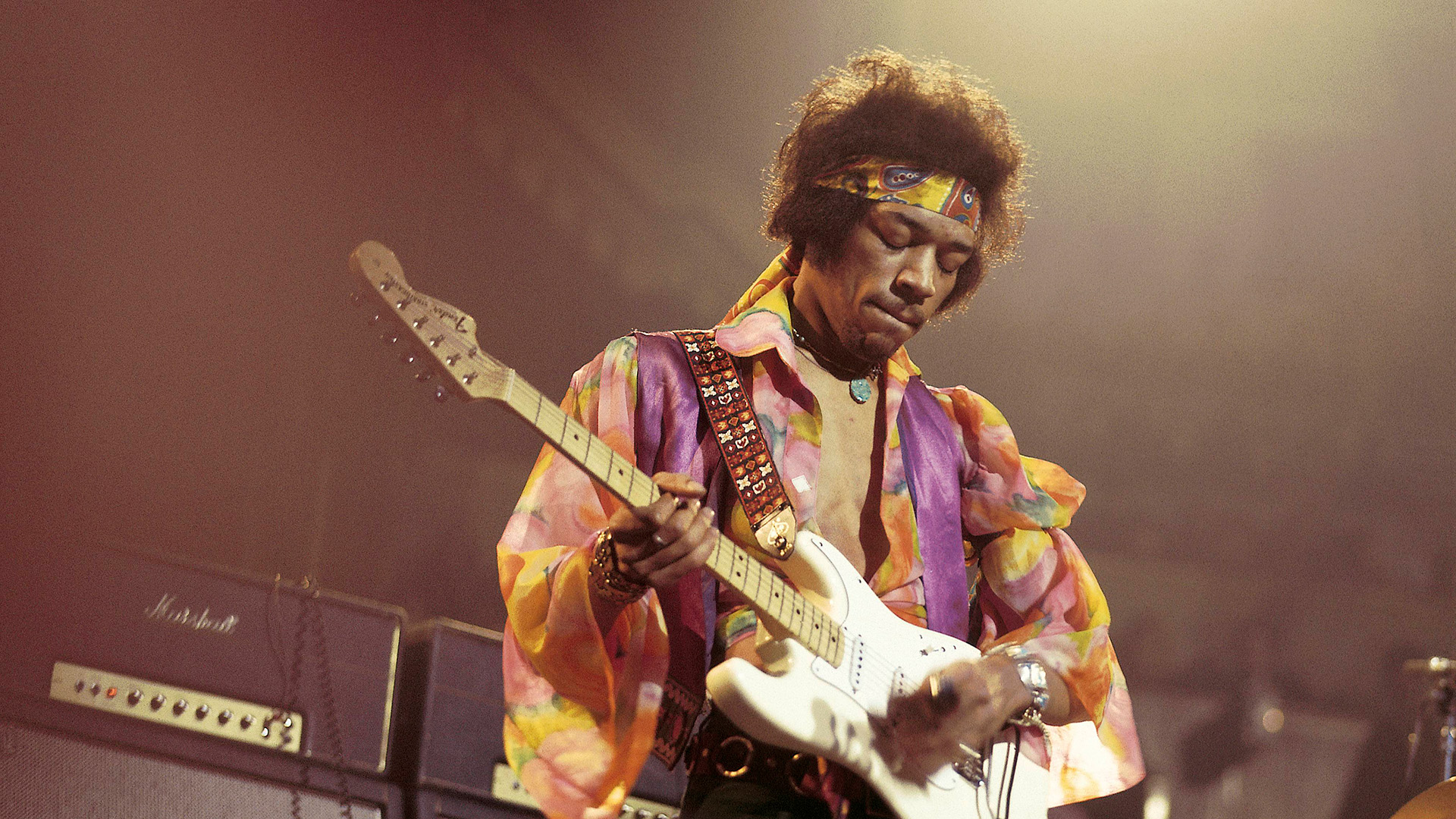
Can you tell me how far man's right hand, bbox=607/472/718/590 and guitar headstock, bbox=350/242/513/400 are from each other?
21cm

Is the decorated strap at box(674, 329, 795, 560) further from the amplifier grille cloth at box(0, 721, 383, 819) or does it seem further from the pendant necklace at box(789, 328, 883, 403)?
the amplifier grille cloth at box(0, 721, 383, 819)

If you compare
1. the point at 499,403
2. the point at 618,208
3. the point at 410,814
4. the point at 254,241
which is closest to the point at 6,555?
the point at 410,814

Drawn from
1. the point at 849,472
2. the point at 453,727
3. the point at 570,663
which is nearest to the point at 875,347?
the point at 849,472

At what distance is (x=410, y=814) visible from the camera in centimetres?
206

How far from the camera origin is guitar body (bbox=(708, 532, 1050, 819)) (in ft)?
4.37

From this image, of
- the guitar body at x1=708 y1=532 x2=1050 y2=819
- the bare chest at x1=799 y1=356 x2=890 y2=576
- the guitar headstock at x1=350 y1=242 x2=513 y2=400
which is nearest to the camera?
the guitar headstock at x1=350 y1=242 x2=513 y2=400

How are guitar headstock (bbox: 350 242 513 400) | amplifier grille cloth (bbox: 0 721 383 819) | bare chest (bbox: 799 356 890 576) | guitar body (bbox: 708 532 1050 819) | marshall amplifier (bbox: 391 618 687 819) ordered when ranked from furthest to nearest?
1. marshall amplifier (bbox: 391 618 687 819)
2. bare chest (bbox: 799 356 890 576)
3. amplifier grille cloth (bbox: 0 721 383 819)
4. guitar body (bbox: 708 532 1050 819)
5. guitar headstock (bbox: 350 242 513 400)

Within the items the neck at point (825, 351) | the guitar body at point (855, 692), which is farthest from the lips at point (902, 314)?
the guitar body at point (855, 692)

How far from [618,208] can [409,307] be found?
2299 mm

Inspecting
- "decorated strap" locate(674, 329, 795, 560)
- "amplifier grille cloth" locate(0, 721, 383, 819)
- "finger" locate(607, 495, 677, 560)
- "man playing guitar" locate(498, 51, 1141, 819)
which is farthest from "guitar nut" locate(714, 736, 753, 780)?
"amplifier grille cloth" locate(0, 721, 383, 819)

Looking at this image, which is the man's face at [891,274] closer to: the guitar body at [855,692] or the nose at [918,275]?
the nose at [918,275]

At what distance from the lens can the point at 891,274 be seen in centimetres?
183

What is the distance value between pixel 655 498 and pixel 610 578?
4.6 inches

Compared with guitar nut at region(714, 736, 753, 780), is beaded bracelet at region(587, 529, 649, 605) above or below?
above
